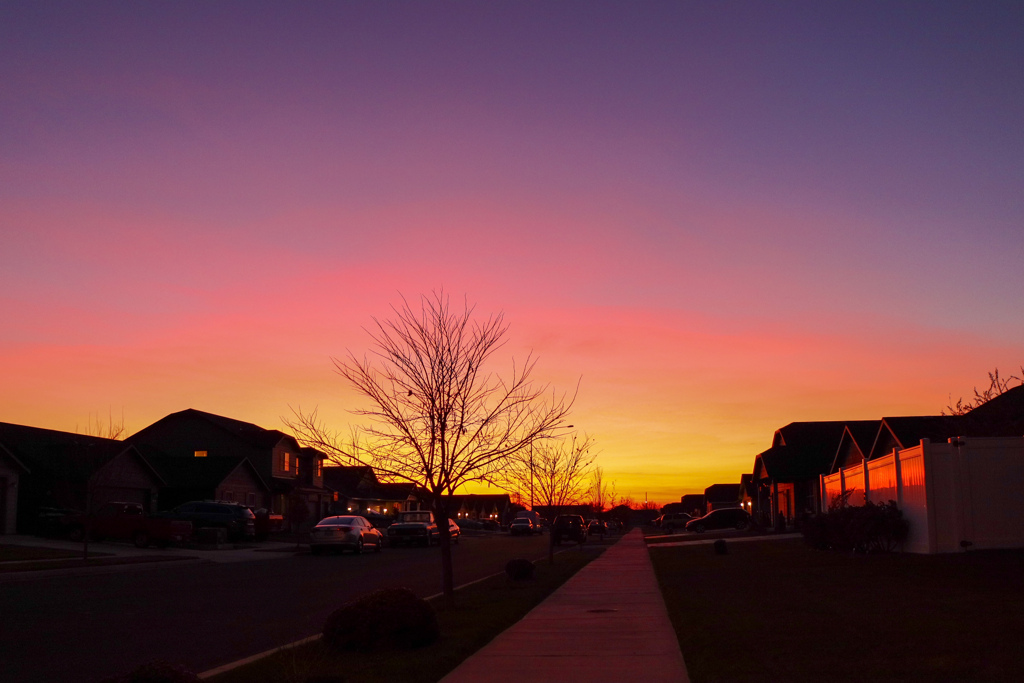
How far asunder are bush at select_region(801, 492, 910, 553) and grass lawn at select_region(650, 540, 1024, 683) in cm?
97

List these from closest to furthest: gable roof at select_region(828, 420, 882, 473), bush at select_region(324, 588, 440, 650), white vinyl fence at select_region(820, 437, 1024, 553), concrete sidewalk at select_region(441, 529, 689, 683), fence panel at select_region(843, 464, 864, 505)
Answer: concrete sidewalk at select_region(441, 529, 689, 683), bush at select_region(324, 588, 440, 650), white vinyl fence at select_region(820, 437, 1024, 553), fence panel at select_region(843, 464, 864, 505), gable roof at select_region(828, 420, 882, 473)

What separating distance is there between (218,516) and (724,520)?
33055mm

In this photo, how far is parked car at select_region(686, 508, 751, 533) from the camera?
190 ft

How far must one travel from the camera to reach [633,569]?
81.8 ft

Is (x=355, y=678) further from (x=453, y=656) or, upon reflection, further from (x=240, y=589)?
(x=240, y=589)

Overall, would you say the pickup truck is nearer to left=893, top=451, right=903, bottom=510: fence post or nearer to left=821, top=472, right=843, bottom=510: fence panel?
left=821, top=472, right=843, bottom=510: fence panel

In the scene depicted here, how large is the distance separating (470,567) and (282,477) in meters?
33.4

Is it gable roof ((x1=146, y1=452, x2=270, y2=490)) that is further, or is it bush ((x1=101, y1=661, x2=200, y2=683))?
gable roof ((x1=146, y1=452, x2=270, y2=490))

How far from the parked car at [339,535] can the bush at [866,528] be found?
17.7 metres

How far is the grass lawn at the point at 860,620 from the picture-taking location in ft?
28.0

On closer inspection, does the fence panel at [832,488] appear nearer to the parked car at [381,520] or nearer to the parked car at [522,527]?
the parked car at [381,520]

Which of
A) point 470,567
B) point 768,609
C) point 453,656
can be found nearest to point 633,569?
point 470,567

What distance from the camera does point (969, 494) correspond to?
62.0ft

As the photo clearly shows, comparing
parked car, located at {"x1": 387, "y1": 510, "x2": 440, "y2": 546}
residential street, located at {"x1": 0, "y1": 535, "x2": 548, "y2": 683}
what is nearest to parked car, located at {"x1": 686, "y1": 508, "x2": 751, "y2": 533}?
parked car, located at {"x1": 387, "y1": 510, "x2": 440, "y2": 546}
